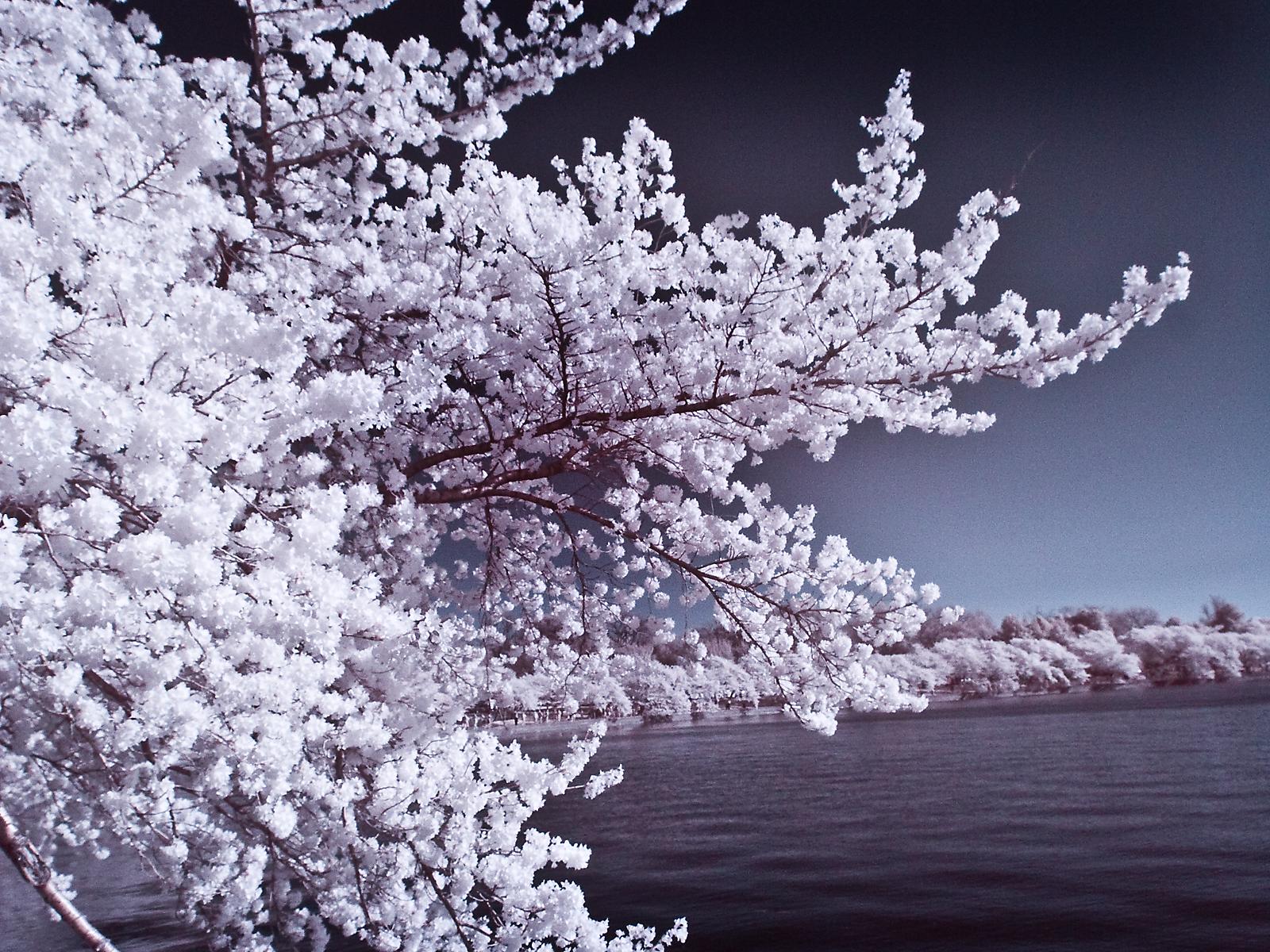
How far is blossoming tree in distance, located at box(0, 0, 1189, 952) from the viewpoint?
262 cm

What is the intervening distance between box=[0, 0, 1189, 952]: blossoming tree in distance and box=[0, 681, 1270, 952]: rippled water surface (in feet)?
26.7

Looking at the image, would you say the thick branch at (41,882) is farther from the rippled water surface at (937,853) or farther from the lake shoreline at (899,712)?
the lake shoreline at (899,712)

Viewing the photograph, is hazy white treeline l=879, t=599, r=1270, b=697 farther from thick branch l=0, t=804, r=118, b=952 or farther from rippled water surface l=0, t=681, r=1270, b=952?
thick branch l=0, t=804, r=118, b=952

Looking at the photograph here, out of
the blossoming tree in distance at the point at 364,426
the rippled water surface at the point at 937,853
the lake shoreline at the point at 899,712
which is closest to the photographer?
the blossoming tree in distance at the point at 364,426

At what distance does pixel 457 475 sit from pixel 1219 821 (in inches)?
839

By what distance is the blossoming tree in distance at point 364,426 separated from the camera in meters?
2.62

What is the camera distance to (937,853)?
55.5ft

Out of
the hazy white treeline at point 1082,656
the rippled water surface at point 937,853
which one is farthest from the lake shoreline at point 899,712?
the rippled water surface at point 937,853

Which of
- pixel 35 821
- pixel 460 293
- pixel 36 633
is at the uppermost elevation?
pixel 460 293

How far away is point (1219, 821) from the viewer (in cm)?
1836

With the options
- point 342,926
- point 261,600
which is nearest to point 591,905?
point 342,926

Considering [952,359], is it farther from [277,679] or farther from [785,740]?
[785,740]

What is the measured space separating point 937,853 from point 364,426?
17736 millimetres

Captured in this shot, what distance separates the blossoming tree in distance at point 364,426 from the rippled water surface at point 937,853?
8127 mm
